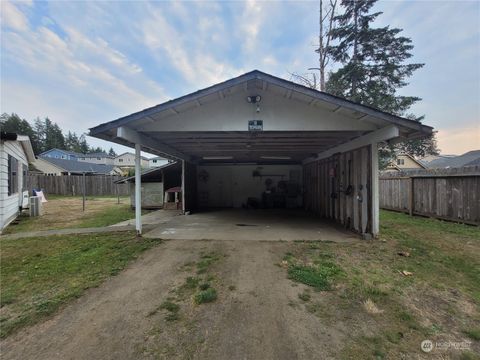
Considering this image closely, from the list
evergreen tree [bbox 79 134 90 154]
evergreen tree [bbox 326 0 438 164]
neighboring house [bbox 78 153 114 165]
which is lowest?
neighboring house [bbox 78 153 114 165]

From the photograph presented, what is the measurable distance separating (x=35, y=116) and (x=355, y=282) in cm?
8271

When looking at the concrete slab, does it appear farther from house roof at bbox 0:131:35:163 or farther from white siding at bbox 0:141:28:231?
house roof at bbox 0:131:35:163

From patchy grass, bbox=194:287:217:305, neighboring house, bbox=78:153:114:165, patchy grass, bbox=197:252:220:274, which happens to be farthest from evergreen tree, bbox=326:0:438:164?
neighboring house, bbox=78:153:114:165

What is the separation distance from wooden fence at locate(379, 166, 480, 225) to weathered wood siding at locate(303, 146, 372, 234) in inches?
125

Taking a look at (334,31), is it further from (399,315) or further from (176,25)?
(399,315)

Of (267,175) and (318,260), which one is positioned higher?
(267,175)

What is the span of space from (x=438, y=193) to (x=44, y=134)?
80019mm

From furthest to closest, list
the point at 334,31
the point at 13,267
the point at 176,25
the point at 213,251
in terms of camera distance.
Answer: the point at 334,31, the point at 176,25, the point at 213,251, the point at 13,267

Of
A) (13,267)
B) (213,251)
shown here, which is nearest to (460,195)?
(213,251)

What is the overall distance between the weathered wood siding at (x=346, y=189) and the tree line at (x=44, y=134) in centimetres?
5327

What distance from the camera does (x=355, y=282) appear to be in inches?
132

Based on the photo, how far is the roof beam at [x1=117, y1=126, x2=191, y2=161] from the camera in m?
5.34

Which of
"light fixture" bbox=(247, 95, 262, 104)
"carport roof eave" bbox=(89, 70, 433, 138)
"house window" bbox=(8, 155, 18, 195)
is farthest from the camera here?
"house window" bbox=(8, 155, 18, 195)

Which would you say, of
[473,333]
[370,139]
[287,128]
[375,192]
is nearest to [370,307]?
[473,333]
